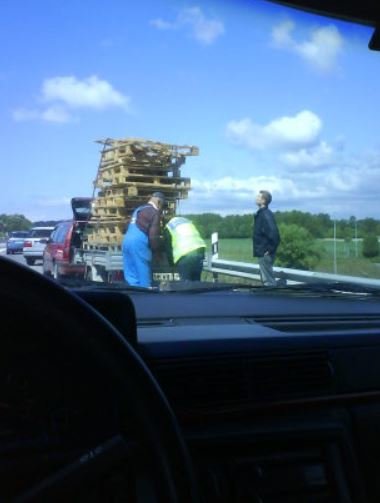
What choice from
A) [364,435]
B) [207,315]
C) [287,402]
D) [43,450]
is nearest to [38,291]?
[43,450]

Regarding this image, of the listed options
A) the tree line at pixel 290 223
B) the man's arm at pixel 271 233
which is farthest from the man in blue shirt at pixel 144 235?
the man's arm at pixel 271 233

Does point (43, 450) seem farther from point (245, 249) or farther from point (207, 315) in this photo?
point (245, 249)

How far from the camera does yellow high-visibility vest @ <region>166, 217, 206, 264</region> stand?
16.4ft

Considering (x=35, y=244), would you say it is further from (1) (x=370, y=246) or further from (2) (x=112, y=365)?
(2) (x=112, y=365)

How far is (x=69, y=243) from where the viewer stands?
7188 millimetres

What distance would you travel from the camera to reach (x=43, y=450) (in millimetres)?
1640

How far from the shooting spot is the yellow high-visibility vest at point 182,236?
4992mm

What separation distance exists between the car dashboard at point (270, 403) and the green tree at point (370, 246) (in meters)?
1.65

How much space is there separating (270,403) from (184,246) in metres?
2.59

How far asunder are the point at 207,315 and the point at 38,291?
1776mm

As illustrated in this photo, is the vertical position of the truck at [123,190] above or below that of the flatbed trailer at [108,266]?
above

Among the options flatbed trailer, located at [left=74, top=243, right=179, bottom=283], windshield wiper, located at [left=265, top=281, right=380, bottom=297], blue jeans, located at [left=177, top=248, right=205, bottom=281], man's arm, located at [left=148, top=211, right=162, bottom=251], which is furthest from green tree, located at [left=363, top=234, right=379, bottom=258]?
man's arm, located at [left=148, top=211, right=162, bottom=251]

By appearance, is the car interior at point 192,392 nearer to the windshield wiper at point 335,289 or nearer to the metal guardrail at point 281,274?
the windshield wiper at point 335,289

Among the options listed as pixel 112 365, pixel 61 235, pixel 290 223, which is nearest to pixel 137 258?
pixel 290 223
